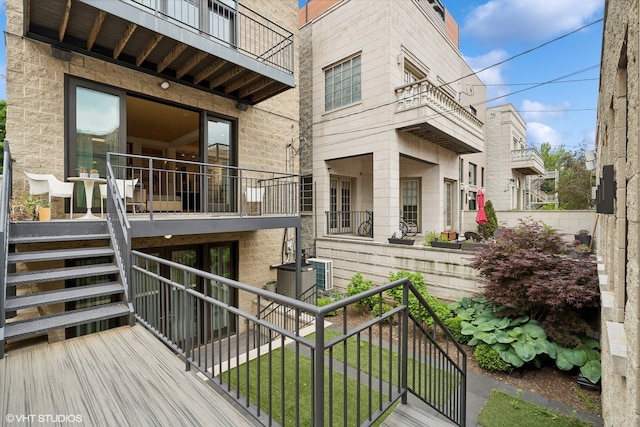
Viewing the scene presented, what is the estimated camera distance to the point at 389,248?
8062mm

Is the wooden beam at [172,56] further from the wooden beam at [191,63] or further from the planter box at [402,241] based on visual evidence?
the planter box at [402,241]

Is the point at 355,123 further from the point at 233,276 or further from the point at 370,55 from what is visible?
the point at 233,276

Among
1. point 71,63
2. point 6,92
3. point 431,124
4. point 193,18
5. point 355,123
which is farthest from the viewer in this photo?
point 355,123

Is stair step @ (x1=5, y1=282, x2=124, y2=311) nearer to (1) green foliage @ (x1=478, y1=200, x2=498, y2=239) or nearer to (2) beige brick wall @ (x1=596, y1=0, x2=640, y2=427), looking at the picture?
(2) beige brick wall @ (x1=596, y1=0, x2=640, y2=427)

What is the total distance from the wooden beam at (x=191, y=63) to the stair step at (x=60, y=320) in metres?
4.36

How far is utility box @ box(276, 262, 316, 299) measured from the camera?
7.21 meters

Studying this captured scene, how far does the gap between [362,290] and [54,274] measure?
6.00 m

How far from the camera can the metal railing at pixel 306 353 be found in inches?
69.1

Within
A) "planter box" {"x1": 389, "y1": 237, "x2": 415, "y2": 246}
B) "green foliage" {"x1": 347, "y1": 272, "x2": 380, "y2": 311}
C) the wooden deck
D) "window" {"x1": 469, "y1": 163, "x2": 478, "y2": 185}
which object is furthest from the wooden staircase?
"window" {"x1": 469, "y1": 163, "x2": 478, "y2": 185}

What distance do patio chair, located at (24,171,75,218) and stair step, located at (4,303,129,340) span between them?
6.68 ft

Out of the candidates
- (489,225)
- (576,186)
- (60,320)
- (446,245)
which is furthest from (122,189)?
(576,186)

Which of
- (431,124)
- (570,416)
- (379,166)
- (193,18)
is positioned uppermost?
(193,18)

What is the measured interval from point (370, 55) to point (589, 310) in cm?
809

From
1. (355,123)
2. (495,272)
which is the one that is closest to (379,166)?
(355,123)
